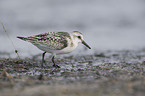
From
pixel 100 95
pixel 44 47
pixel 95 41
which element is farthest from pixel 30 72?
pixel 95 41

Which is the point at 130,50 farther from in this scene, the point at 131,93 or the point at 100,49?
the point at 131,93

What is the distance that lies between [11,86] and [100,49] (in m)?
8.76

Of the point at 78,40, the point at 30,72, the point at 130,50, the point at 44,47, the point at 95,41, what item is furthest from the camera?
the point at 95,41

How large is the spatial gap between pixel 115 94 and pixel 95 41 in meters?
10.9

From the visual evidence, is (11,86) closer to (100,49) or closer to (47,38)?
(47,38)

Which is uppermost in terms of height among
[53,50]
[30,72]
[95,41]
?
[95,41]

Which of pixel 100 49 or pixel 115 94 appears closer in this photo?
pixel 115 94

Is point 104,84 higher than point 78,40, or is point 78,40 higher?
point 78,40

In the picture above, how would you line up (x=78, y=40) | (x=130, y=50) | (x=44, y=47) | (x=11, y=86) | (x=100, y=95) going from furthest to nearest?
(x=130, y=50), (x=78, y=40), (x=44, y=47), (x=11, y=86), (x=100, y=95)

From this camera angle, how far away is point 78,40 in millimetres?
8664

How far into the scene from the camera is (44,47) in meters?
8.10

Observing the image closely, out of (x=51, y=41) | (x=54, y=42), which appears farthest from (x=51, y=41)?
(x=54, y=42)

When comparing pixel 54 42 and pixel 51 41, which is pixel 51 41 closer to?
pixel 51 41

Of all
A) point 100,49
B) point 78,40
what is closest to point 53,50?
point 78,40
